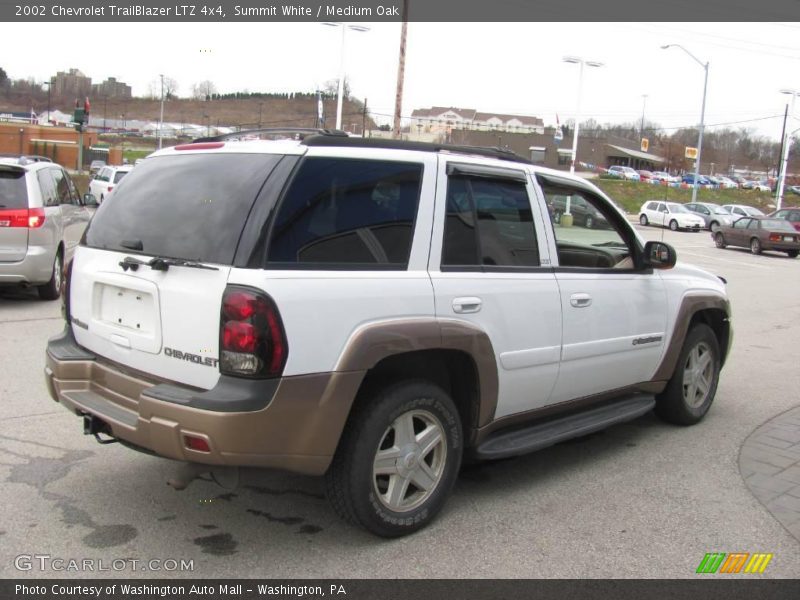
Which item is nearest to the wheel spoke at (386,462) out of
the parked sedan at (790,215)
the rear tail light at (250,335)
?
the rear tail light at (250,335)

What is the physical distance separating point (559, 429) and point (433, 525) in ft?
→ 3.46

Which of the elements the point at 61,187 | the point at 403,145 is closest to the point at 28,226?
the point at 61,187

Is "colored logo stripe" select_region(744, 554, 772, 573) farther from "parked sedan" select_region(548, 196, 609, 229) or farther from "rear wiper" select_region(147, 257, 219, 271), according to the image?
"rear wiper" select_region(147, 257, 219, 271)

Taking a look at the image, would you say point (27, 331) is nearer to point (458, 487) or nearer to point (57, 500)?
point (57, 500)

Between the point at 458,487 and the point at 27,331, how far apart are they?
5906 mm

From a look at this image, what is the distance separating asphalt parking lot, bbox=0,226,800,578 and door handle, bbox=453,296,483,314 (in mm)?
1137

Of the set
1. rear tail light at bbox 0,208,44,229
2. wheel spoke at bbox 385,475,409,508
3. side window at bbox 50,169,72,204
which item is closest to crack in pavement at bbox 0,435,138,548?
wheel spoke at bbox 385,475,409,508

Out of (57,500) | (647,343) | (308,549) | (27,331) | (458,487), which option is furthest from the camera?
(27,331)

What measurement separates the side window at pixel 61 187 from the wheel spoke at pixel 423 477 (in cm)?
834

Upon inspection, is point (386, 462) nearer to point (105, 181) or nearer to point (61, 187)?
point (61, 187)

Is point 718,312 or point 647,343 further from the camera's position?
point 718,312

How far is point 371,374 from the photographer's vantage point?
352cm

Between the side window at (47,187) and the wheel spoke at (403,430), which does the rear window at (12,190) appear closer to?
the side window at (47,187)

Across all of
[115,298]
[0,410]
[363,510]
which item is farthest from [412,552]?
[0,410]
